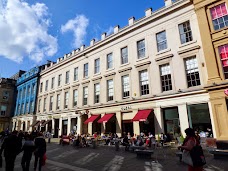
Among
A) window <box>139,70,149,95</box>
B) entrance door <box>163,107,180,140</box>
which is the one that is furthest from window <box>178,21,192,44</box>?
entrance door <box>163,107,180,140</box>

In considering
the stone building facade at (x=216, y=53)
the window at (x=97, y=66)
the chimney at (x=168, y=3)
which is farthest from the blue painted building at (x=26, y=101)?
the stone building facade at (x=216, y=53)

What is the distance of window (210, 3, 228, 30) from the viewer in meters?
14.6

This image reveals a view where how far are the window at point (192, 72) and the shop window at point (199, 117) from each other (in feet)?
7.04

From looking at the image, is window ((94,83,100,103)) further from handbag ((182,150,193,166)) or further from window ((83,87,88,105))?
handbag ((182,150,193,166))

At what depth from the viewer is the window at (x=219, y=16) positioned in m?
14.6

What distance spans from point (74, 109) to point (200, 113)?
1792 cm

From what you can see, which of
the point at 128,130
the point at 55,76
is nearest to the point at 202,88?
the point at 128,130

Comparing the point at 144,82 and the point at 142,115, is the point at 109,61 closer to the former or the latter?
the point at 144,82

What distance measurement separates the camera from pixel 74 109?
26031 mm

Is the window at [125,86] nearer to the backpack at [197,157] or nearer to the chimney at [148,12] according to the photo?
the chimney at [148,12]

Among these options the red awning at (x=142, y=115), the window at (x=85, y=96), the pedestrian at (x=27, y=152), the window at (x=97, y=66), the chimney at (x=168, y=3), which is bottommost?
the pedestrian at (x=27, y=152)

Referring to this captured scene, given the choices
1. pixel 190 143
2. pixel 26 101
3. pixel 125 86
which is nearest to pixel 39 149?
pixel 190 143

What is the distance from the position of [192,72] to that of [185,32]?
174 inches

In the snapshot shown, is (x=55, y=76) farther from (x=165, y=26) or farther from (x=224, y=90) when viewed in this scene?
(x=224, y=90)
